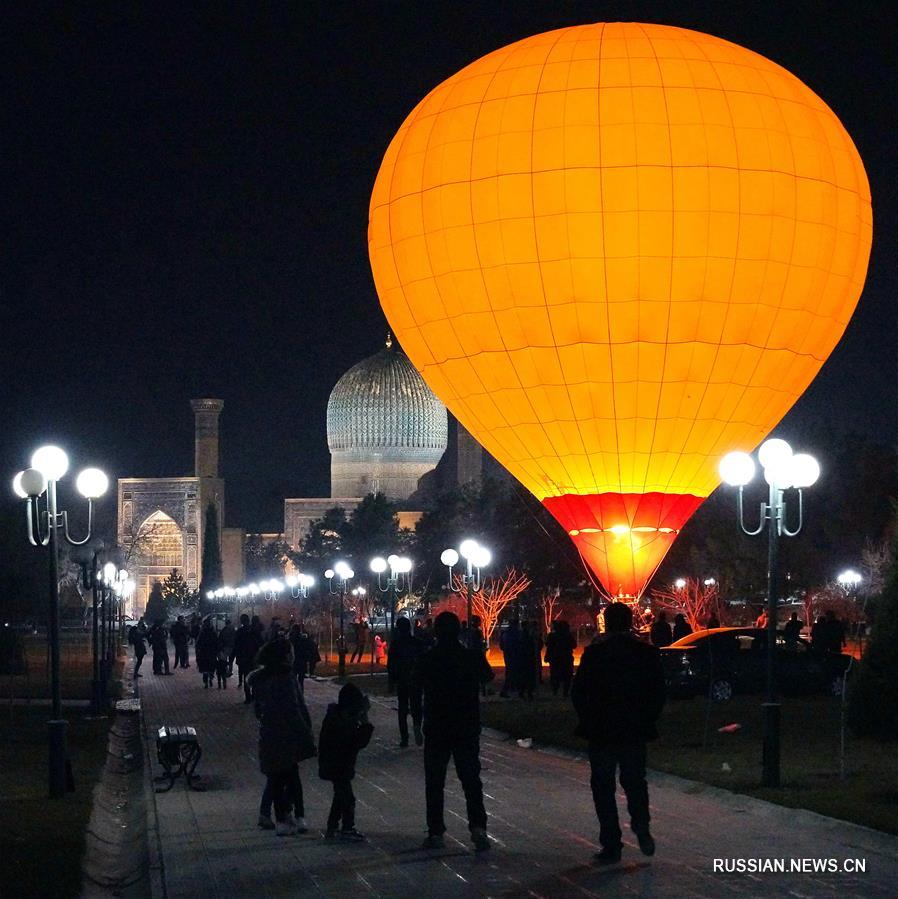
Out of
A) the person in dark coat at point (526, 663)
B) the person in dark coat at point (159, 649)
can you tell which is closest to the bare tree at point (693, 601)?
the person in dark coat at point (159, 649)

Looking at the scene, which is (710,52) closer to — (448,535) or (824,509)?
(824,509)

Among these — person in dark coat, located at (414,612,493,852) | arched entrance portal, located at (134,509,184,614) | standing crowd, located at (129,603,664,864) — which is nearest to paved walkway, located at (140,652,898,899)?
standing crowd, located at (129,603,664,864)

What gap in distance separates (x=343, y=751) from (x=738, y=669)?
1393cm

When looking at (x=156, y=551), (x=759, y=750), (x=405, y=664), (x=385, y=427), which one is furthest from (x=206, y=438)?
(x=759, y=750)

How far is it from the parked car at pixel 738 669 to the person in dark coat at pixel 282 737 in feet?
43.1

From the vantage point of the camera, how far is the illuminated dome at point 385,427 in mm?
102000

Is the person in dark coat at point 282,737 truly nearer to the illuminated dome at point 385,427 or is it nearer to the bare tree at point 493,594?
the bare tree at point 493,594

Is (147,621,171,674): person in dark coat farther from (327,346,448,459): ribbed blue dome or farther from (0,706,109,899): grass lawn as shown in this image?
(327,346,448,459): ribbed blue dome

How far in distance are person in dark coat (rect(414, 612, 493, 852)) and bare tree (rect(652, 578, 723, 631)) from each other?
120 ft

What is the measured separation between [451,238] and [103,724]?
8.71m

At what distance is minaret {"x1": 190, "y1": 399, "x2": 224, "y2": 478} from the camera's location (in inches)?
4114

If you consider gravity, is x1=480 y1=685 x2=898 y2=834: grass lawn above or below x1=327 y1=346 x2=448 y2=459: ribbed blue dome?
below

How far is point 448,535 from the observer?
75.7 meters

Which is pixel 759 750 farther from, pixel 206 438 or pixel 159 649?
pixel 206 438
